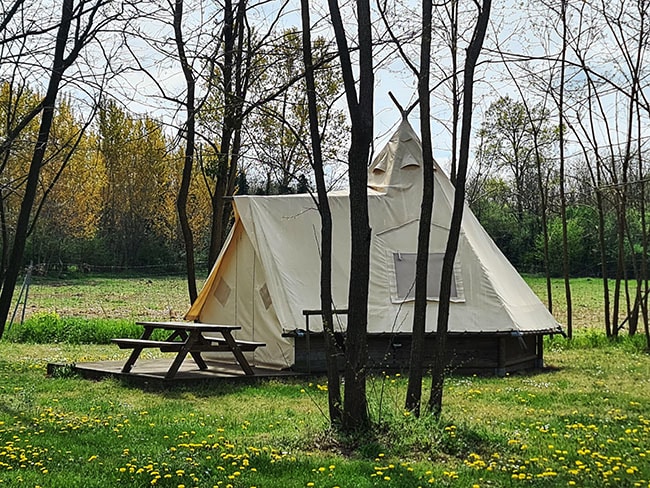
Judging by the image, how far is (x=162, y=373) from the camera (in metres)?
9.87

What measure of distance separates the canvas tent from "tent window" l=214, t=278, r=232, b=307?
0.01 meters

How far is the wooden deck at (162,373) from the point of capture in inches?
372

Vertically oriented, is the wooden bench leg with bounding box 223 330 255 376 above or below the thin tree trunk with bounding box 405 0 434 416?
below

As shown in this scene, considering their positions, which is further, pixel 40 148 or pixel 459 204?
pixel 40 148

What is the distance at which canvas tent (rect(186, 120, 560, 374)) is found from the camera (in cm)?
1074

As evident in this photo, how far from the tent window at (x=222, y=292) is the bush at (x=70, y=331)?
11.2 feet

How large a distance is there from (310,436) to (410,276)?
17.1 ft

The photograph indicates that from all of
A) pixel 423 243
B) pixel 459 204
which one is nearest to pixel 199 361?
pixel 423 243

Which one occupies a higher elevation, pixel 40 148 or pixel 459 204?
pixel 40 148

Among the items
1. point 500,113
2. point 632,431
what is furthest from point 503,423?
point 500,113

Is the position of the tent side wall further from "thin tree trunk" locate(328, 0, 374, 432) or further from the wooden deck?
"thin tree trunk" locate(328, 0, 374, 432)

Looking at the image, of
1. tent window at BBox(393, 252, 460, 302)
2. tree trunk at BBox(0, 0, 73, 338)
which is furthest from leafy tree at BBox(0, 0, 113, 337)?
tent window at BBox(393, 252, 460, 302)

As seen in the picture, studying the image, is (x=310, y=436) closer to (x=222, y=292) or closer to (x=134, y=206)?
(x=222, y=292)

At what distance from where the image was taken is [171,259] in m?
39.0
